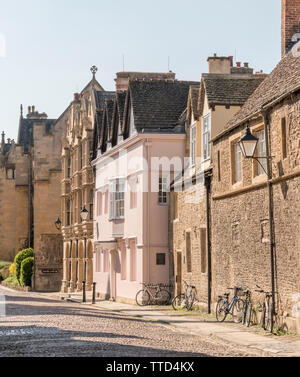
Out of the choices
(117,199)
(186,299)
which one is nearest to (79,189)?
(117,199)

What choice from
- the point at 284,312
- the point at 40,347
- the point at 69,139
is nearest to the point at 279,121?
the point at 284,312

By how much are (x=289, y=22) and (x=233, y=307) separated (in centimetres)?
947

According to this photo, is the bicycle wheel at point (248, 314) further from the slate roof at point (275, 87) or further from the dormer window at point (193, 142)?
the dormer window at point (193, 142)

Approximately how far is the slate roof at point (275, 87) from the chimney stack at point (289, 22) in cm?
132

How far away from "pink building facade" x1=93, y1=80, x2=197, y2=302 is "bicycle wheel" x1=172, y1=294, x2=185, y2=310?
8.60ft

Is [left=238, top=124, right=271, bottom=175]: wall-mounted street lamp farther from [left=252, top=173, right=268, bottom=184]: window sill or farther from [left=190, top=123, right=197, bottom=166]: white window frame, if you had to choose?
[left=190, top=123, right=197, bottom=166]: white window frame

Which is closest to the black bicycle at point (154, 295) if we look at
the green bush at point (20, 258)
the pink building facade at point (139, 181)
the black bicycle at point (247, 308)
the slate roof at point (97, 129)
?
the pink building facade at point (139, 181)

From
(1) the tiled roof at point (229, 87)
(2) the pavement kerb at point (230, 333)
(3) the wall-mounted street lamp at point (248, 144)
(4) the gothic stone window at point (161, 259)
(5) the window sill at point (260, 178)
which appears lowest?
(2) the pavement kerb at point (230, 333)

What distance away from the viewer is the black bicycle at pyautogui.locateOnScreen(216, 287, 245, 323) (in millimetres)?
21688

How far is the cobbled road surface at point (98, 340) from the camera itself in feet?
46.4

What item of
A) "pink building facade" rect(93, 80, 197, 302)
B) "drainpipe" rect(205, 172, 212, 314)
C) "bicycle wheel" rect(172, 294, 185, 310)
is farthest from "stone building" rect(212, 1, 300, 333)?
"pink building facade" rect(93, 80, 197, 302)
